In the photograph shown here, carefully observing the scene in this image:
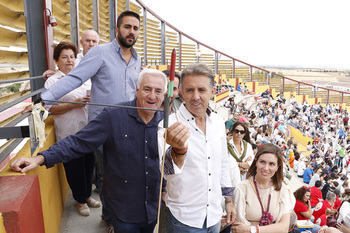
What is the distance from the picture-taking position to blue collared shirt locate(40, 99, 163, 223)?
1.69 meters

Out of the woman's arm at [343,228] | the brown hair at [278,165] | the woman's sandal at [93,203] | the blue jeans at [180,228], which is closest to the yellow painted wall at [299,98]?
Result: the woman's arm at [343,228]

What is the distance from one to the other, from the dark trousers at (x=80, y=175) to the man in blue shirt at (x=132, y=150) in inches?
28.4

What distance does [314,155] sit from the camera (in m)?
13.6

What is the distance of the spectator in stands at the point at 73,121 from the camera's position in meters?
2.40

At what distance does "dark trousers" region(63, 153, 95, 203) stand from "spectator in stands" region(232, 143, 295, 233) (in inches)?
50.3

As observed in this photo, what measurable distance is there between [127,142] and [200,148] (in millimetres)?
437

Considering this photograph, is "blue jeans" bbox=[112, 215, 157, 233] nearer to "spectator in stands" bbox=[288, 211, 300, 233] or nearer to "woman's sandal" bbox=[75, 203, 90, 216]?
Answer: "woman's sandal" bbox=[75, 203, 90, 216]

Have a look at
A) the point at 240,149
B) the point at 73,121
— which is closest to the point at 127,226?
the point at 73,121

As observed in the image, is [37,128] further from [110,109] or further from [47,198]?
[47,198]

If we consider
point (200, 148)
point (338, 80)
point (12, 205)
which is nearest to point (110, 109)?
point (200, 148)

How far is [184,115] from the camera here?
1.62 metres

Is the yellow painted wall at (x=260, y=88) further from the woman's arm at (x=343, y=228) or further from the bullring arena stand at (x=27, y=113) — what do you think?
the woman's arm at (x=343, y=228)

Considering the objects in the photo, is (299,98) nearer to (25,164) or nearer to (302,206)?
(302,206)

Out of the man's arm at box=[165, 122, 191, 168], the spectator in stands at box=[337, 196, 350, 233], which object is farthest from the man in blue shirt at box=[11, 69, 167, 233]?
the spectator in stands at box=[337, 196, 350, 233]
